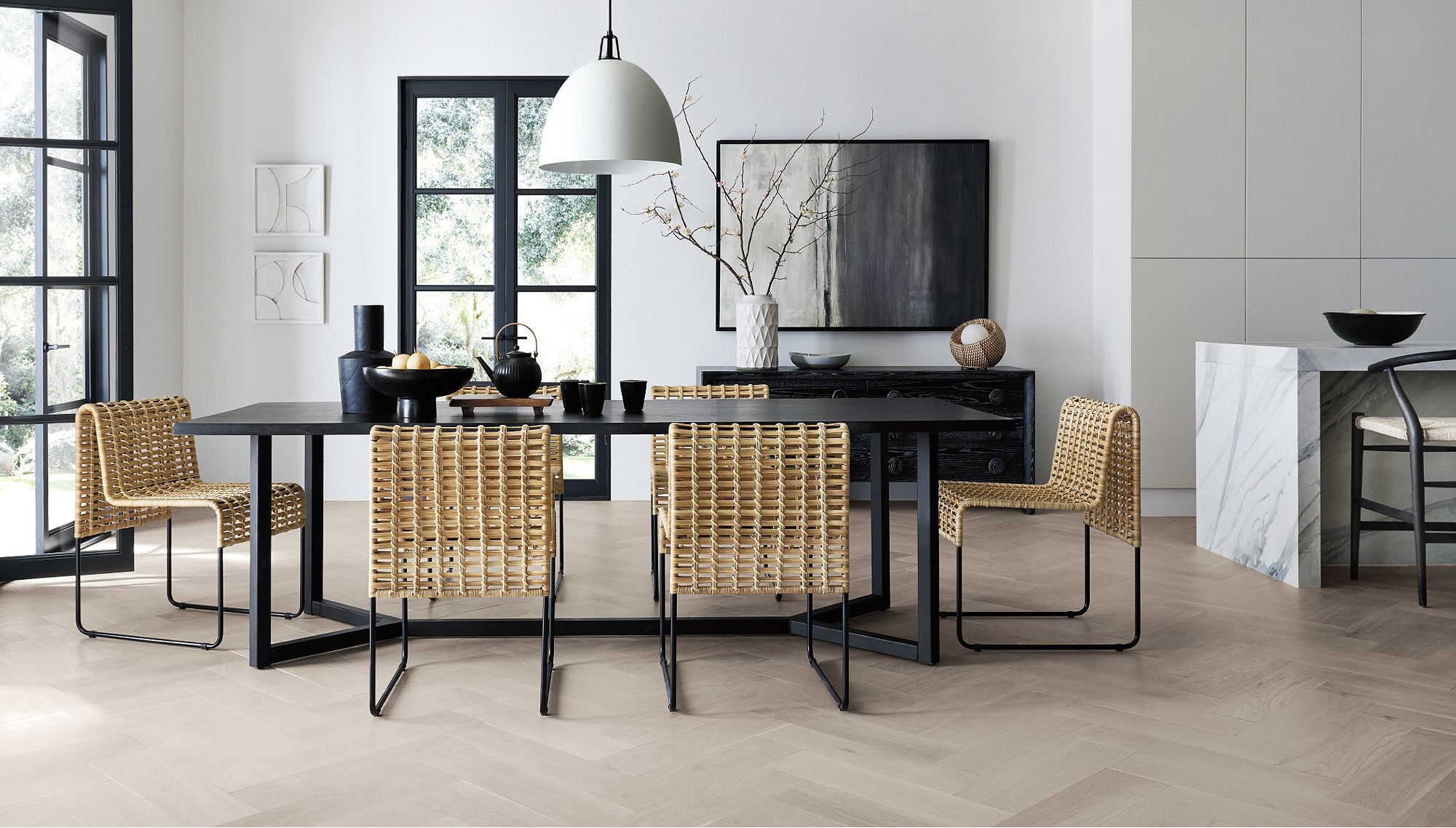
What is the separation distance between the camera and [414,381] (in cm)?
316

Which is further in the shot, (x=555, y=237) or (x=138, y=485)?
(x=555, y=237)

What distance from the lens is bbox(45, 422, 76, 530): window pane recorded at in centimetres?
419

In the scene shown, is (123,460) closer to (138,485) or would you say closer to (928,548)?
(138,485)

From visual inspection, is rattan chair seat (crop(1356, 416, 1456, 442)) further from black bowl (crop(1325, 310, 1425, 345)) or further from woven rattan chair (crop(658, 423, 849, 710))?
woven rattan chair (crop(658, 423, 849, 710))

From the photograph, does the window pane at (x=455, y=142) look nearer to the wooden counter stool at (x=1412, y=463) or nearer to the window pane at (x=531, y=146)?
the window pane at (x=531, y=146)

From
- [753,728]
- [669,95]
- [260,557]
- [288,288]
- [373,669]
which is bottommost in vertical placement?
[753,728]

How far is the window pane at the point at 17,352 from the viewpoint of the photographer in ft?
13.5

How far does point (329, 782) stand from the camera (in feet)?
7.38

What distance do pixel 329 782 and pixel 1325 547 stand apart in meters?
4.02

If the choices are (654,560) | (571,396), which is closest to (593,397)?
(571,396)

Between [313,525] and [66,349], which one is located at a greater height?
[66,349]

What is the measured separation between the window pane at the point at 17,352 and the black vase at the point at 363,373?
1.67 m

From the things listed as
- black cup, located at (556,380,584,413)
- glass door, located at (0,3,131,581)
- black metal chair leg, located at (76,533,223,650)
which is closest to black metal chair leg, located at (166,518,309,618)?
black metal chair leg, located at (76,533,223,650)

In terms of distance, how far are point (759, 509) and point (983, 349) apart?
136 inches
